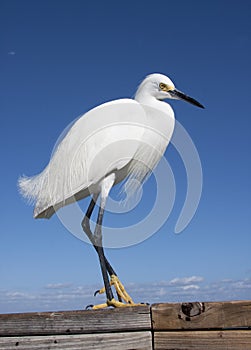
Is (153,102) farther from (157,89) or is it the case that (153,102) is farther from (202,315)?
(202,315)

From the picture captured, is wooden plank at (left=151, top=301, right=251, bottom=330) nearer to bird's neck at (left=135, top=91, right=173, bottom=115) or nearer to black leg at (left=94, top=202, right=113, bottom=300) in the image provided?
black leg at (left=94, top=202, right=113, bottom=300)

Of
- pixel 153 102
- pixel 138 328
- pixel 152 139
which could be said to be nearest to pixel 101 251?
pixel 152 139

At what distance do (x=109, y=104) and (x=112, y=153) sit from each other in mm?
420

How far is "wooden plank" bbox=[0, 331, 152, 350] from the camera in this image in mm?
1892

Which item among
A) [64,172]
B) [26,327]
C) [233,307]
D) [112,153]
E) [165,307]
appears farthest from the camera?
[64,172]

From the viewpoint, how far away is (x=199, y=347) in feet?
5.80

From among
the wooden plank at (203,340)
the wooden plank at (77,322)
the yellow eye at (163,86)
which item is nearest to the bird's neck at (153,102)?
the yellow eye at (163,86)

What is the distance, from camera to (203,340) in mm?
1769

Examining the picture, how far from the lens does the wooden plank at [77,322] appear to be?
6.31 ft

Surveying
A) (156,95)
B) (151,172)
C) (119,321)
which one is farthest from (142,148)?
(119,321)

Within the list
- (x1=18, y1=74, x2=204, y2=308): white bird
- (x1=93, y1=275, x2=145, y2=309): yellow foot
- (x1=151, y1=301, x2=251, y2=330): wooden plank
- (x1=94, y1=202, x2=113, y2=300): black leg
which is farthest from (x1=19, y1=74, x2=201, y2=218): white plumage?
(x1=151, y1=301, x2=251, y2=330): wooden plank

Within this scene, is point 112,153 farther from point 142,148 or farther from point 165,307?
point 165,307

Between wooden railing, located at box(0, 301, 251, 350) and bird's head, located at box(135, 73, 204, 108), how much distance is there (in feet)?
6.77

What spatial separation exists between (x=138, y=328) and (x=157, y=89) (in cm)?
218
